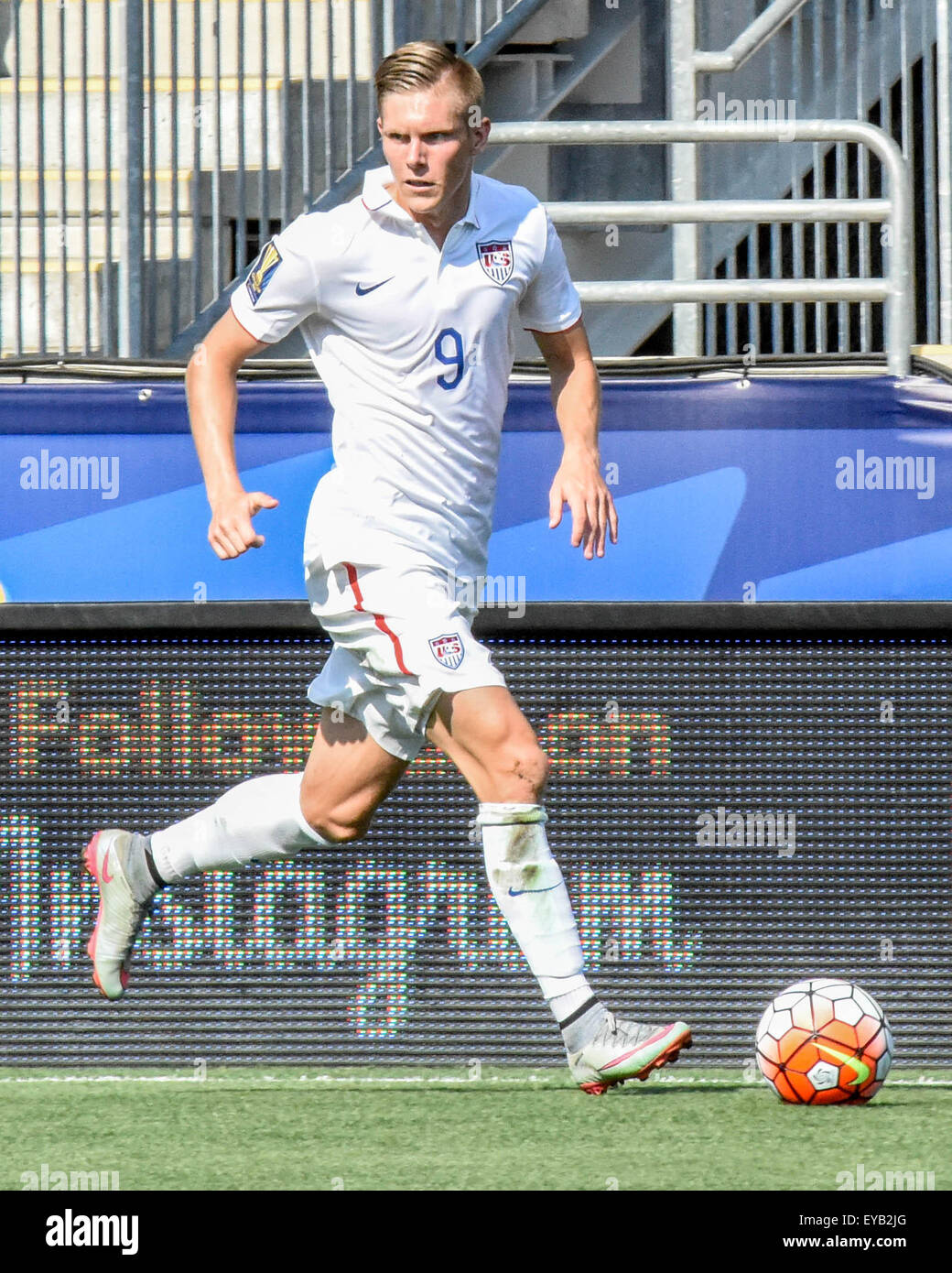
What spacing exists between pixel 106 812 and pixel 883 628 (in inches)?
80.5

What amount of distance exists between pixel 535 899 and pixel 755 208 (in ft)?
9.08

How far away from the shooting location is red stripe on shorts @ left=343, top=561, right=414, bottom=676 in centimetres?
464

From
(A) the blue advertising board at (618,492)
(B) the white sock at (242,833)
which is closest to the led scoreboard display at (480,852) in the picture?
(A) the blue advertising board at (618,492)

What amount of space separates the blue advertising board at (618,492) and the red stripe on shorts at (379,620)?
1.31 metres

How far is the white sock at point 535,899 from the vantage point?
179 inches

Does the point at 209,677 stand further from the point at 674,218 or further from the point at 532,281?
the point at 674,218

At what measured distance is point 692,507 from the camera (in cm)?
602

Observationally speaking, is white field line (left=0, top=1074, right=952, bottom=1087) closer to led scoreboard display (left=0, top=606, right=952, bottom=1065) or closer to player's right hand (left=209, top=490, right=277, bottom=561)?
led scoreboard display (left=0, top=606, right=952, bottom=1065)

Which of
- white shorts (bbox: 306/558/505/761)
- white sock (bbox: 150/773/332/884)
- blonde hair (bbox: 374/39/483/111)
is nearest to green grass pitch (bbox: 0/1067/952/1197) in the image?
white sock (bbox: 150/773/332/884)

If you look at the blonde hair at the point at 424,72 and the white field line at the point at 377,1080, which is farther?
the white field line at the point at 377,1080

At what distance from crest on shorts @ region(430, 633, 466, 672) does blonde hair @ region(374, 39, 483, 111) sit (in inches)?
43.3

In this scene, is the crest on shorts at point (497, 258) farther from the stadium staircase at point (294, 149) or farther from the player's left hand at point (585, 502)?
the stadium staircase at point (294, 149)

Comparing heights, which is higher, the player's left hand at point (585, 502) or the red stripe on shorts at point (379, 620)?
the player's left hand at point (585, 502)
